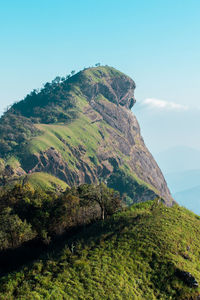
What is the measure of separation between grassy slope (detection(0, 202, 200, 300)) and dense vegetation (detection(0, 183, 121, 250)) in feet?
26.3

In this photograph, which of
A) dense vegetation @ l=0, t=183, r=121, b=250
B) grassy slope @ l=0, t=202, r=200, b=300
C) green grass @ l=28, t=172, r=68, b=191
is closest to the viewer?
grassy slope @ l=0, t=202, r=200, b=300

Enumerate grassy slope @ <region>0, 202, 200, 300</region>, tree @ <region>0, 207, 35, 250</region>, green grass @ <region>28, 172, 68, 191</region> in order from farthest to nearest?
green grass @ <region>28, 172, 68, 191</region>, tree @ <region>0, 207, 35, 250</region>, grassy slope @ <region>0, 202, 200, 300</region>

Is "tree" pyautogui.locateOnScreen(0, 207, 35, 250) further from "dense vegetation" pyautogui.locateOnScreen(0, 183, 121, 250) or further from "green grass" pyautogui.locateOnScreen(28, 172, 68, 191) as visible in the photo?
"green grass" pyautogui.locateOnScreen(28, 172, 68, 191)

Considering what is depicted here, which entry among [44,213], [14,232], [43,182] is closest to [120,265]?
[14,232]

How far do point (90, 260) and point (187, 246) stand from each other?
1865 centimetres

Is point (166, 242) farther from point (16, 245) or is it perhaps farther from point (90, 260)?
point (16, 245)

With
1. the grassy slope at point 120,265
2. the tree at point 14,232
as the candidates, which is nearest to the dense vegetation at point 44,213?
the tree at point 14,232

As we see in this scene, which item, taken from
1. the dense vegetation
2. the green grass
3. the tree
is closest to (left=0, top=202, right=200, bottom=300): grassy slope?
the dense vegetation

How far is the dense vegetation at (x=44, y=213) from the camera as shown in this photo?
54.3m

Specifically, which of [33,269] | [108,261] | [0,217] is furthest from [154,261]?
[0,217]

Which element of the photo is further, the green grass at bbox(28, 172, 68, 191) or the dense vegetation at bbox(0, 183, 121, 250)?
the green grass at bbox(28, 172, 68, 191)

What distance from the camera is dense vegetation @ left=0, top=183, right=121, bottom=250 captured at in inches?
2140

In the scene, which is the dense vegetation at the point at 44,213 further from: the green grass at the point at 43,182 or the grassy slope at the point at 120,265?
the green grass at the point at 43,182

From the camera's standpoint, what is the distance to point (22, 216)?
6412cm
